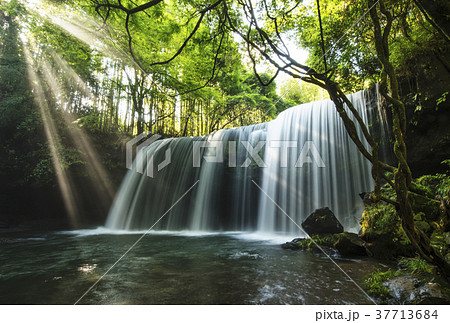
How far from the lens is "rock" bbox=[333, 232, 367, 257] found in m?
4.60

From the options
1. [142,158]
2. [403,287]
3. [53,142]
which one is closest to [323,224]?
[403,287]

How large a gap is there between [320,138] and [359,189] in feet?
7.57

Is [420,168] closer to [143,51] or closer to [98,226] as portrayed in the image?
[143,51]

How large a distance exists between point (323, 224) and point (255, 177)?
4.85 m

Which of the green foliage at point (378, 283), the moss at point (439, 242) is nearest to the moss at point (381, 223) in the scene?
the moss at point (439, 242)

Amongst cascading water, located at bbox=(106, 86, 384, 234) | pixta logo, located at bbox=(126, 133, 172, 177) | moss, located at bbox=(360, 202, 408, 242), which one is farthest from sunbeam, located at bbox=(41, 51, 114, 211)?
moss, located at bbox=(360, 202, 408, 242)

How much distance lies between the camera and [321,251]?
4.96 m

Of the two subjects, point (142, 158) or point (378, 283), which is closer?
point (378, 283)

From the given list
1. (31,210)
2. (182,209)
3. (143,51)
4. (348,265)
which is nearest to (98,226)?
(31,210)

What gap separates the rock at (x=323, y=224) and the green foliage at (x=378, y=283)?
251cm

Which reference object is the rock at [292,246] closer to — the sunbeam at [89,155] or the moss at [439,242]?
the moss at [439,242]

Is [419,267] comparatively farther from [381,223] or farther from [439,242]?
[381,223]

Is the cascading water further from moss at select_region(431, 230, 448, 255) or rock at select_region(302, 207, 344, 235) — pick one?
moss at select_region(431, 230, 448, 255)

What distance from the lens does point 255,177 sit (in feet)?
→ 34.4
